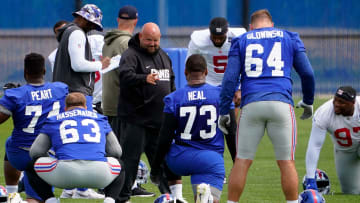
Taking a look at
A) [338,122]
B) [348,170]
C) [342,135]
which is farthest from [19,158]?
[348,170]

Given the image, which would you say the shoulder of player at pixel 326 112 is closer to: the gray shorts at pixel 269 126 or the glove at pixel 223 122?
the gray shorts at pixel 269 126

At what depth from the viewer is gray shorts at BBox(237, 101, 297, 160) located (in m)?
6.75

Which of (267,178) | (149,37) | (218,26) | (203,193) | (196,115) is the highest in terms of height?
(218,26)

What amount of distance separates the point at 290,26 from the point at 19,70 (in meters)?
6.70

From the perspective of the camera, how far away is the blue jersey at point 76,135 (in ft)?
21.7

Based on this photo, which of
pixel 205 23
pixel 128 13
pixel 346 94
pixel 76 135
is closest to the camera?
pixel 76 135

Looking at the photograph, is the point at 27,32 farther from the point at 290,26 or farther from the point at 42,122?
the point at 42,122

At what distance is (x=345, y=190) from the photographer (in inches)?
367

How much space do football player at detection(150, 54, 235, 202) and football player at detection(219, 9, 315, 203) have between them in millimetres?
144

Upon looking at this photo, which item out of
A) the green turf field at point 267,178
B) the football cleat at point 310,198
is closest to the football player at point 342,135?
the green turf field at point 267,178

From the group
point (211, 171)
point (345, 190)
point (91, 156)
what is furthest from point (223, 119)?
point (345, 190)

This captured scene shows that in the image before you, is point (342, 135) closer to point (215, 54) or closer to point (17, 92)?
point (215, 54)

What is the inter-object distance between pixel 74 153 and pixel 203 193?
1.14 m

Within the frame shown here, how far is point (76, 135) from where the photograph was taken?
6656 mm
